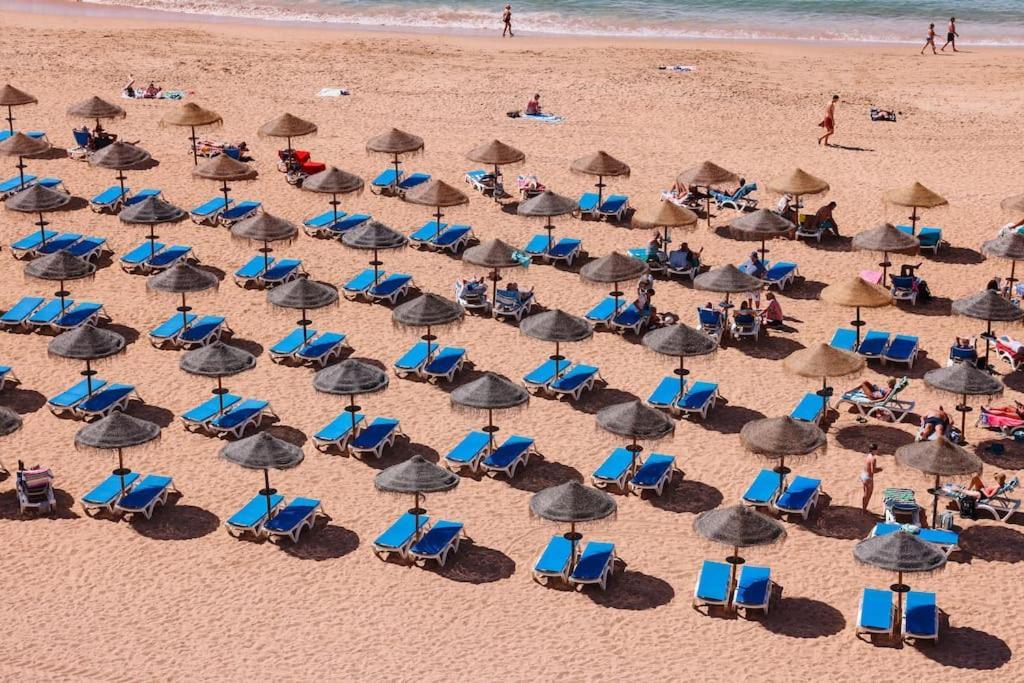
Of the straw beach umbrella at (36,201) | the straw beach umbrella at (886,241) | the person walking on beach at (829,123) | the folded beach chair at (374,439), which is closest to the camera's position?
the folded beach chair at (374,439)

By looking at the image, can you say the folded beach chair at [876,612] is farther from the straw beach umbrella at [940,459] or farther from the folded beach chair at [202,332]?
the folded beach chair at [202,332]

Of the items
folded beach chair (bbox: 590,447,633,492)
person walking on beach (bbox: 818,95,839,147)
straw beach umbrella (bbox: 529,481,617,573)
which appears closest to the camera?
straw beach umbrella (bbox: 529,481,617,573)

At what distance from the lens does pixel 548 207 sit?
39.5m

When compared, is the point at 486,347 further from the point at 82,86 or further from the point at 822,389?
the point at 82,86

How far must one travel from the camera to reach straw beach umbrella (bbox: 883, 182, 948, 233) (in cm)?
3997

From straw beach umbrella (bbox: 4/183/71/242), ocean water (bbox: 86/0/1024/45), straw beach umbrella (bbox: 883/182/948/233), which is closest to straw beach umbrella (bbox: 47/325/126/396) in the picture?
straw beach umbrella (bbox: 4/183/71/242)

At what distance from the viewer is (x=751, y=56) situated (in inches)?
2346

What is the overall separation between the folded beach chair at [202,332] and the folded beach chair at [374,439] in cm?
540

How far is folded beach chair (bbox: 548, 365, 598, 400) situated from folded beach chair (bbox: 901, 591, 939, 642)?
895cm

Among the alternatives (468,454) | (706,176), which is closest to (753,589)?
(468,454)

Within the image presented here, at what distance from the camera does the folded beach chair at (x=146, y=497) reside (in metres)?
29.7

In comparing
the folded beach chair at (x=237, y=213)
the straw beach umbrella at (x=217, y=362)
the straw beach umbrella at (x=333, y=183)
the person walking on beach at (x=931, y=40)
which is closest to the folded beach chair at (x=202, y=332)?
the straw beach umbrella at (x=217, y=362)

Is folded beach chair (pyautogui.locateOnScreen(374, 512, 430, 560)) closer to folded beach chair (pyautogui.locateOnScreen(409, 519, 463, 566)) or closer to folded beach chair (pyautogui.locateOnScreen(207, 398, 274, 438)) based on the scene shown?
folded beach chair (pyautogui.locateOnScreen(409, 519, 463, 566))

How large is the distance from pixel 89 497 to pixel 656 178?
785 inches
